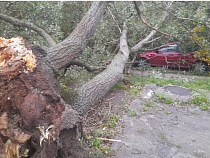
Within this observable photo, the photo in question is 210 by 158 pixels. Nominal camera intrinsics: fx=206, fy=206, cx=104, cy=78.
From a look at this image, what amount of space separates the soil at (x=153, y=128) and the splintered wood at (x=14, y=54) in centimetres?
141

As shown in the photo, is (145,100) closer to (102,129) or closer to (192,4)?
(102,129)

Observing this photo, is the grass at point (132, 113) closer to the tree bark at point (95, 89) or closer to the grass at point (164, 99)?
the tree bark at point (95, 89)

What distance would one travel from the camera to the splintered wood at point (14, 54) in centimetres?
193

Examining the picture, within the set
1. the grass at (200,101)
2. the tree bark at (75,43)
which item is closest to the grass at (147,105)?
the grass at (200,101)

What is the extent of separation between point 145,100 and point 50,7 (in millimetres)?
3862

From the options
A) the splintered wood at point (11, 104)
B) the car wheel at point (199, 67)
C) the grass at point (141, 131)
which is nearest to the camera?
the splintered wood at point (11, 104)

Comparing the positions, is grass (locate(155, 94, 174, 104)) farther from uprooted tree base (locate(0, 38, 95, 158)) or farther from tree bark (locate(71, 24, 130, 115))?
uprooted tree base (locate(0, 38, 95, 158))

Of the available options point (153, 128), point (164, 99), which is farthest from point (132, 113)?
point (164, 99)

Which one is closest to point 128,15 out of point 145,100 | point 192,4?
point 192,4

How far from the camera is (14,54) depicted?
198cm

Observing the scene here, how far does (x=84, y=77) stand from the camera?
16.8 feet

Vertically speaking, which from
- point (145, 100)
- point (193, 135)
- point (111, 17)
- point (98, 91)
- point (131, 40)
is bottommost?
point (193, 135)

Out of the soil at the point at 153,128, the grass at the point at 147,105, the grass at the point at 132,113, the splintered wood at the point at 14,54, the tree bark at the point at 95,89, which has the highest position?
the splintered wood at the point at 14,54

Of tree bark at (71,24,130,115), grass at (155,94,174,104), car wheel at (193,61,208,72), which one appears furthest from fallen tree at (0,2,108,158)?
car wheel at (193,61,208,72)
